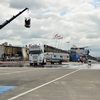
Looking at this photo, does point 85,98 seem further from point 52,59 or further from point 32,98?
point 52,59

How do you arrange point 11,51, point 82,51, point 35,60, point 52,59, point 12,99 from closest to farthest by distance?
point 12,99 → point 35,60 → point 52,59 → point 11,51 → point 82,51

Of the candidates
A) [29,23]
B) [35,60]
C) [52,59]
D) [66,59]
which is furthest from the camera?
[66,59]

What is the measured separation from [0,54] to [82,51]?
197 ft

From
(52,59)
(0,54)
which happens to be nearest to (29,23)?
(52,59)

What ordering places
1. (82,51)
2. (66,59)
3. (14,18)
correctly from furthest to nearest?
(82,51) → (66,59) → (14,18)

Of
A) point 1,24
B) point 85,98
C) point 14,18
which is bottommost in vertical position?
point 85,98

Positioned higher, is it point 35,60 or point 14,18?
point 14,18

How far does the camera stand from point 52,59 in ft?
142

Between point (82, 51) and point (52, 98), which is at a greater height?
point (82, 51)

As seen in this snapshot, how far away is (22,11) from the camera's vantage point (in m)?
16.8

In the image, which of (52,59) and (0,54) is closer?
(52,59)

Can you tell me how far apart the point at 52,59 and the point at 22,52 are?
152 ft

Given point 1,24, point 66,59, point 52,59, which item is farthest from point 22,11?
point 66,59

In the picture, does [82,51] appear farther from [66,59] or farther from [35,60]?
[35,60]
